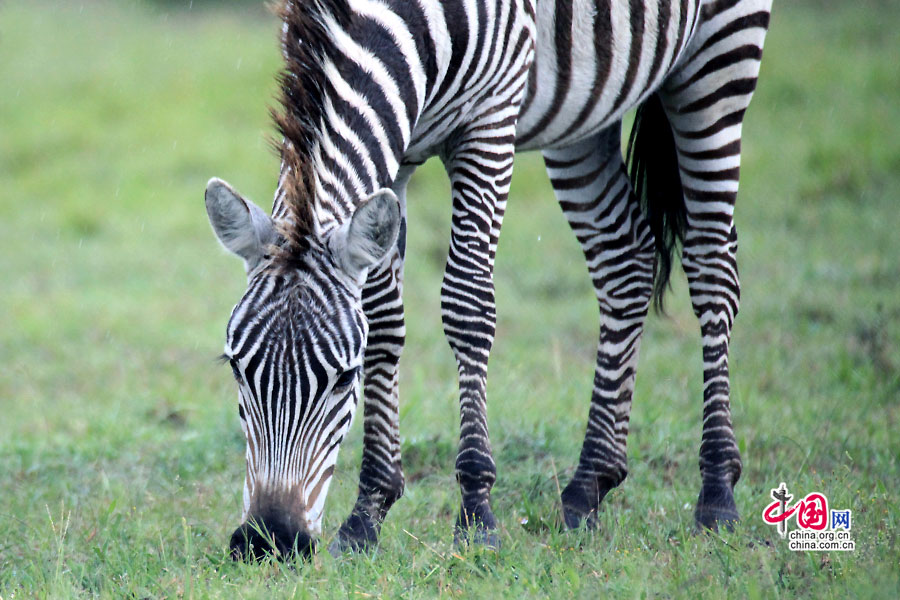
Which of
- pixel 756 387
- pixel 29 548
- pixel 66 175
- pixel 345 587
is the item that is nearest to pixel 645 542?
pixel 345 587

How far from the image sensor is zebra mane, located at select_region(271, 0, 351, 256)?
3260 millimetres

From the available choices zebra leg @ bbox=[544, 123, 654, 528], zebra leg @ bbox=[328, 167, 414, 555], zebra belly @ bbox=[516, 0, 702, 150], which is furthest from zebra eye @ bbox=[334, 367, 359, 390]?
zebra leg @ bbox=[544, 123, 654, 528]

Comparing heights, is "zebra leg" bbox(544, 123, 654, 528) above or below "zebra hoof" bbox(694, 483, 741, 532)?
above

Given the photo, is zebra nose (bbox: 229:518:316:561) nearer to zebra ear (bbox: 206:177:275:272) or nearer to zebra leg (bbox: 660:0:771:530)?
zebra ear (bbox: 206:177:275:272)

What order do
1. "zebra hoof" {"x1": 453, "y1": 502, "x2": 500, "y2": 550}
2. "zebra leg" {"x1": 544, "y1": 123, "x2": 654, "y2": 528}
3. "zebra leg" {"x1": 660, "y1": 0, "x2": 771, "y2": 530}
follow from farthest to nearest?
"zebra leg" {"x1": 544, "y1": 123, "x2": 654, "y2": 528}
"zebra leg" {"x1": 660, "y1": 0, "x2": 771, "y2": 530}
"zebra hoof" {"x1": 453, "y1": 502, "x2": 500, "y2": 550}

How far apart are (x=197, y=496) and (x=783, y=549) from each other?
9.04 feet

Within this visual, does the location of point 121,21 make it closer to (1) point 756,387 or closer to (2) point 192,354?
(2) point 192,354

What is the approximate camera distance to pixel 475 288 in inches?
149

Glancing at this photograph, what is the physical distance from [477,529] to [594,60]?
6.86ft

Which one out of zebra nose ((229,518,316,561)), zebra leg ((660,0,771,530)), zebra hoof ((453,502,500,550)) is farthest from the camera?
zebra leg ((660,0,771,530))

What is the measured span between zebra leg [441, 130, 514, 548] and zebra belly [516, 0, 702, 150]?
18.0 inches
